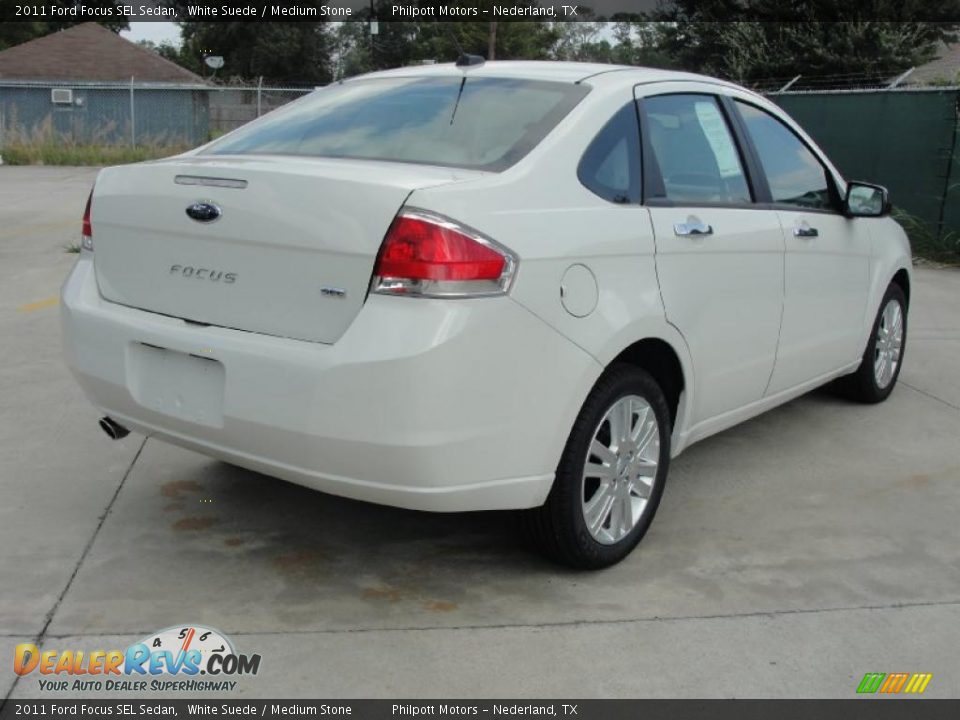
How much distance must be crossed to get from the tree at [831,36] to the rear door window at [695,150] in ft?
78.7

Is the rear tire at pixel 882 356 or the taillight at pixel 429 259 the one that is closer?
the taillight at pixel 429 259

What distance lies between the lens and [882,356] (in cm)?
574

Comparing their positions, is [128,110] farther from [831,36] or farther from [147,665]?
[147,665]

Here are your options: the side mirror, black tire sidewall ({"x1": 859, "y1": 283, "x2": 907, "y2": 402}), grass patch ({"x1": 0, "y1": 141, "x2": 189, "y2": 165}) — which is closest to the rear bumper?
the side mirror

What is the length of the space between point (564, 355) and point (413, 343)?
506mm

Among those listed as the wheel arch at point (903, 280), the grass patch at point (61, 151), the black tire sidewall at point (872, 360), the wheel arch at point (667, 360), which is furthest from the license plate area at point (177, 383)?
the grass patch at point (61, 151)

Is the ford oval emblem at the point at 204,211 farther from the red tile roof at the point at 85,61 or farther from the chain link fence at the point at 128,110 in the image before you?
the red tile roof at the point at 85,61

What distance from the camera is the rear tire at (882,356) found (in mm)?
5574

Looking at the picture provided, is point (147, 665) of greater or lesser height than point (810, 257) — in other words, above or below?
below

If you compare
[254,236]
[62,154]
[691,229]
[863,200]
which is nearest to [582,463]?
[691,229]

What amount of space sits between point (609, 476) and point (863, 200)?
223 centimetres

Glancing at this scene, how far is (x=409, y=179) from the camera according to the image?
310 centimetres

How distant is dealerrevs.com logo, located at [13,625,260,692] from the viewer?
2879 millimetres

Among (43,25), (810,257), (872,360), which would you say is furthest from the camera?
(43,25)
